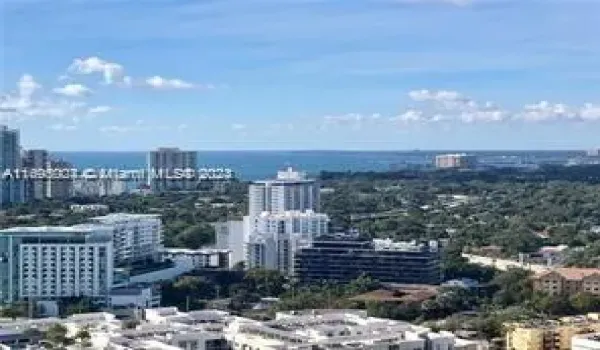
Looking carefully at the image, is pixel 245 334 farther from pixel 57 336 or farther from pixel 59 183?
pixel 59 183

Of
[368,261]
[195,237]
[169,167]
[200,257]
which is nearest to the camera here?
[368,261]

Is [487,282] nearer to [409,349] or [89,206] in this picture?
[409,349]

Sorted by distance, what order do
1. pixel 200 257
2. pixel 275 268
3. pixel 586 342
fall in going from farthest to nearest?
pixel 200 257 → pixel 275 268 → pixel 586 342

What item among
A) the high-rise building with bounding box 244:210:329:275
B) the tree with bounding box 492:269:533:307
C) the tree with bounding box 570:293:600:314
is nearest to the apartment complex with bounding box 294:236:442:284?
the high-rise building with bounding box 244:210:329:275

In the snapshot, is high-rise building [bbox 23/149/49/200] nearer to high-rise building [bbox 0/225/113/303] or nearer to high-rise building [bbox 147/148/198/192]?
high-rise building [bbox 147/148/198/192]

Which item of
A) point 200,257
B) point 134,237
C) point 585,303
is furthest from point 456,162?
point 585,303

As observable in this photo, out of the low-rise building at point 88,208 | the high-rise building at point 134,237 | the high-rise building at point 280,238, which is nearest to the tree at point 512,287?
the high-rise building at point 280,238
